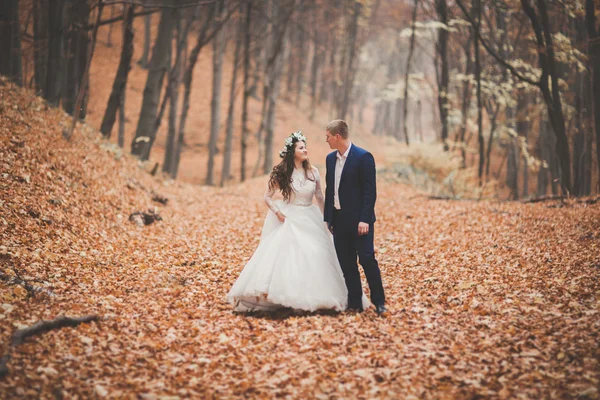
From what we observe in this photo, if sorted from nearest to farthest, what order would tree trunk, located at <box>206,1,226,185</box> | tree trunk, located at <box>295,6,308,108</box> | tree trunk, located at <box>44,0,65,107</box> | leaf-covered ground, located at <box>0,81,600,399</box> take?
leaf-covered ground, located at <box>0,81,600,399</box>
tree trunk, located at <box>44,0,65,107</box>
tree trunk, located at <box>206,1,226,185</box>
tree trunk, located at <box>295,6,308,108</box>

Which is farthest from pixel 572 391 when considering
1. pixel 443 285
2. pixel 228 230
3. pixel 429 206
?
pixel 429 206

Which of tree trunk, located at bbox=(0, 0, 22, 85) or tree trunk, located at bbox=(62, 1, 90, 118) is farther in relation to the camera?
tree trunk, located at bbox=(62, 1, 90, 118)

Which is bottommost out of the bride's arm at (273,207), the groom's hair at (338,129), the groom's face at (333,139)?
the bride's arm at (273,207)

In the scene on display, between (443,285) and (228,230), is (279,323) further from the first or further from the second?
(228,230)

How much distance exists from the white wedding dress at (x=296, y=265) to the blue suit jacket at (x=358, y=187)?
0.54 m

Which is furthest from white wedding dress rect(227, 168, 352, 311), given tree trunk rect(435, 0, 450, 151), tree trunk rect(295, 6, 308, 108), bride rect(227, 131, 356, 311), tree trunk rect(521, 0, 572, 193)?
tree trunk rect(295, 6, 308, 108)

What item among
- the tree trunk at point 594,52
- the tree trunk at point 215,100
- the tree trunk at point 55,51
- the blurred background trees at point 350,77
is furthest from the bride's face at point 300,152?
the tree trunk at point 215,100

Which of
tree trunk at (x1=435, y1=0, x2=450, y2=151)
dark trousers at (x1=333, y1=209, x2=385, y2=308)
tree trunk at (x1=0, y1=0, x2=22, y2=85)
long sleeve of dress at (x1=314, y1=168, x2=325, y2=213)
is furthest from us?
tree trunk at (x1=435, y1=0, x2=450, y2=151)

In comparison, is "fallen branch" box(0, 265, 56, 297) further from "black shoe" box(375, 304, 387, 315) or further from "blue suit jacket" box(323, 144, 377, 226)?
"black shoe" box(375, 304, 387, 315)

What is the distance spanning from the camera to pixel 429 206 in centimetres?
1336

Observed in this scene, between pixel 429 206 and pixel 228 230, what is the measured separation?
20.1 ft

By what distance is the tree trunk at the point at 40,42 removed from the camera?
533 inches

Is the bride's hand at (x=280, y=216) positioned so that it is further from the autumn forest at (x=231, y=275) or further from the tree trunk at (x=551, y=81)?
the tree trunk at (x=551, y=81)

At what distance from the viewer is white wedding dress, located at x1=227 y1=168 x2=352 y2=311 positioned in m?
5.40
